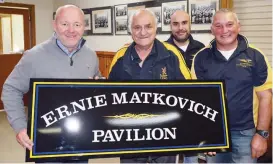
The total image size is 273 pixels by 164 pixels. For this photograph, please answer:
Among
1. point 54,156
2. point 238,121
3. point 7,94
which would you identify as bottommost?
point 54,156

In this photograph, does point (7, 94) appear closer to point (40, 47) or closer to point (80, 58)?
point (40, 47)

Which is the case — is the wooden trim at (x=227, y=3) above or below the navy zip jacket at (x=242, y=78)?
above

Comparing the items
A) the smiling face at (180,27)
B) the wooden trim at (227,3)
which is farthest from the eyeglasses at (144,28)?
the wooden trim at (227,3)

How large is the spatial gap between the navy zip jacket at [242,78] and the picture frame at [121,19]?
3.41 meters

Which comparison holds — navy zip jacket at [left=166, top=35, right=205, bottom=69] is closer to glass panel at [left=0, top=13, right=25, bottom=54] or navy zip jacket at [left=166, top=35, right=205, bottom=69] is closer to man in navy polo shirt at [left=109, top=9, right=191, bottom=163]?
man in navy polo shirt at [left=109, top=9, right=191, bottom=163]

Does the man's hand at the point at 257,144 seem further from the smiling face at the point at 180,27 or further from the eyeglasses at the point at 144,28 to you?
the smiling face at the point at 180,27

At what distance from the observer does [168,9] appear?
Answer: 4422 mm

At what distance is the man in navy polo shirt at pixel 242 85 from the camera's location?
1.99 meters

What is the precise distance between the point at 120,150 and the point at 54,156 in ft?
1.20

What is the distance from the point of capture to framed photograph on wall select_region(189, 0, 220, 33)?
381cm

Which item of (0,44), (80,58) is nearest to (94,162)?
(80,58)

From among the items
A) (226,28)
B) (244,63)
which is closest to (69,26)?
(226,28)

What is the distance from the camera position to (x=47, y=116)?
176 centimetres

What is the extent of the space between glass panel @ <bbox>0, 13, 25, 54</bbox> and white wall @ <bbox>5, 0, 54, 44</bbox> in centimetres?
34
